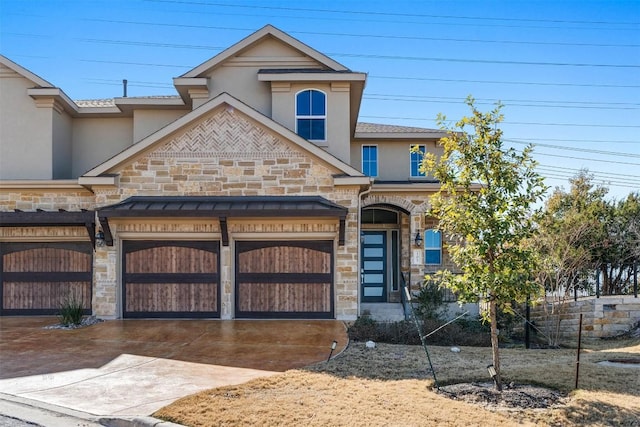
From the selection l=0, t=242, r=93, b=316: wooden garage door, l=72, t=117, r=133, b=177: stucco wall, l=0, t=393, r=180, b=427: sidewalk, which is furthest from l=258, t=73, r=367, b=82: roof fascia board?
l=0, t=393, r=180, b=427: sidewalk

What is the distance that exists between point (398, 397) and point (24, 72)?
1565 centimetres

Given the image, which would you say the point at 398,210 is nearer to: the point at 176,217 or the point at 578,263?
the point at 578,263

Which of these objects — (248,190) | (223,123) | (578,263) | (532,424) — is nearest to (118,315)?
(248,190)

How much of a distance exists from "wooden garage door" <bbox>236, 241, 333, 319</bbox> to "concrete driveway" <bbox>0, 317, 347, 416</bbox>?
0.51m

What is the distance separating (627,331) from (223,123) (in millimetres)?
12489

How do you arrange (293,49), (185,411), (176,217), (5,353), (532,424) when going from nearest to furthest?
(532,424)
(185,411)
(5,353)
(176,217)
(293,49)

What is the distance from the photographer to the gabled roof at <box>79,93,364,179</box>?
1334 centimetres

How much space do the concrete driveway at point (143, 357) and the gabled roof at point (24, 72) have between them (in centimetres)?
743

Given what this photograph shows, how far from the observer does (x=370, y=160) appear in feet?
64.5

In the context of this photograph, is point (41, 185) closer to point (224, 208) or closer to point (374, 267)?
point (224, 208)

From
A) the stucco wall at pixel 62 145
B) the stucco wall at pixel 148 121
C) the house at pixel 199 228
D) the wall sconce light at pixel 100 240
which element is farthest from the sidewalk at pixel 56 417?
the stucco wall at pixel 148 121

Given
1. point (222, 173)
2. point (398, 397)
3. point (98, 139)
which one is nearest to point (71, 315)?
point (222, 173)

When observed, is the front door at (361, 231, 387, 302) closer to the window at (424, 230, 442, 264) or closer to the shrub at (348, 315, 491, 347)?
the window at (424, 230, 442, 264)

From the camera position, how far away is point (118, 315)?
13.7 meters
